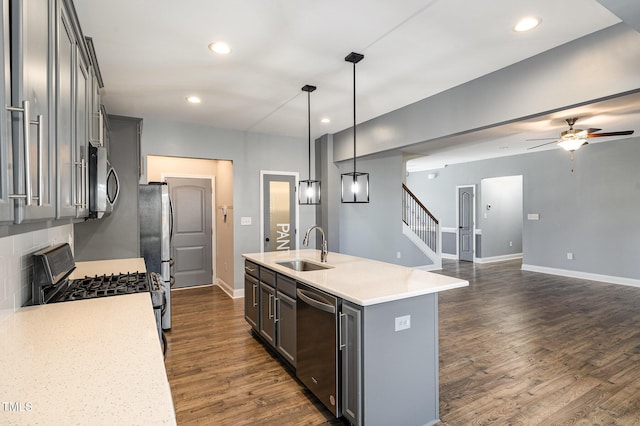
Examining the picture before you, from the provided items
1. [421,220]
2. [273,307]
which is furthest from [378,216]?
[273,307]

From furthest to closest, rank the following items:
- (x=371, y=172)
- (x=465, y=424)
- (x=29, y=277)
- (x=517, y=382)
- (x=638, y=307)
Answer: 1. (x=371, y=172)
2. (x=638, y=307)
3. (x=517, y=382)
4. (x=465, y=424)
5. (x=29, y=277)

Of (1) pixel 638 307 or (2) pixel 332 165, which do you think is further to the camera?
(2) pixel 332 165

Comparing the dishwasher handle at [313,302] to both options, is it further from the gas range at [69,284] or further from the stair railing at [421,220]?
the stair railing at [421,220]

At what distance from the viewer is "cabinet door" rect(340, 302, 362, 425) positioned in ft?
6.48

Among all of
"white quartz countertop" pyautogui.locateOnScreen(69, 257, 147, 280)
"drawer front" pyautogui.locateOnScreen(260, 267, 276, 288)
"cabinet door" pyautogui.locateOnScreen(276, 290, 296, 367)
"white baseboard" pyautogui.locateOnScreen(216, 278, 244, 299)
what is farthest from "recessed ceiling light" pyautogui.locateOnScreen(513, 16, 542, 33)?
"white baseboard" pyautogui.locateOnScreen(216, 278, 244, 299)

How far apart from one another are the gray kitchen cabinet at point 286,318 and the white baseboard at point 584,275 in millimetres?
6735

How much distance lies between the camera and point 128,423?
2.56 feet

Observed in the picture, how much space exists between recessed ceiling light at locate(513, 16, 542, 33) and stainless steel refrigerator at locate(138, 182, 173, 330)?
153 inches

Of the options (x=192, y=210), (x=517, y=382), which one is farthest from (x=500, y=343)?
(x=192, y=210)

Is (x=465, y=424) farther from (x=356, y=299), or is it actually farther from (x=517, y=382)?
(x=356, y=299)

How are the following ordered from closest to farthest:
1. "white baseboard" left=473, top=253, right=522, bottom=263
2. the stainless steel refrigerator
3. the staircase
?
the stainless steel refrigerator, the staircase, "white baseboard" left=473, top=253, right=522, bottom=263

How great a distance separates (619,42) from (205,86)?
354cm

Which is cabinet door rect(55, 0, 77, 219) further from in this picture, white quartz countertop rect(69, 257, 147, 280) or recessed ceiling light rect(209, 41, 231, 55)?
white quartz countertop rect(69, 257, 147, 280)

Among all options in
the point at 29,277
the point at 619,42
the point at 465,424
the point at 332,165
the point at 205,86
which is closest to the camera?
the point at 29,277
